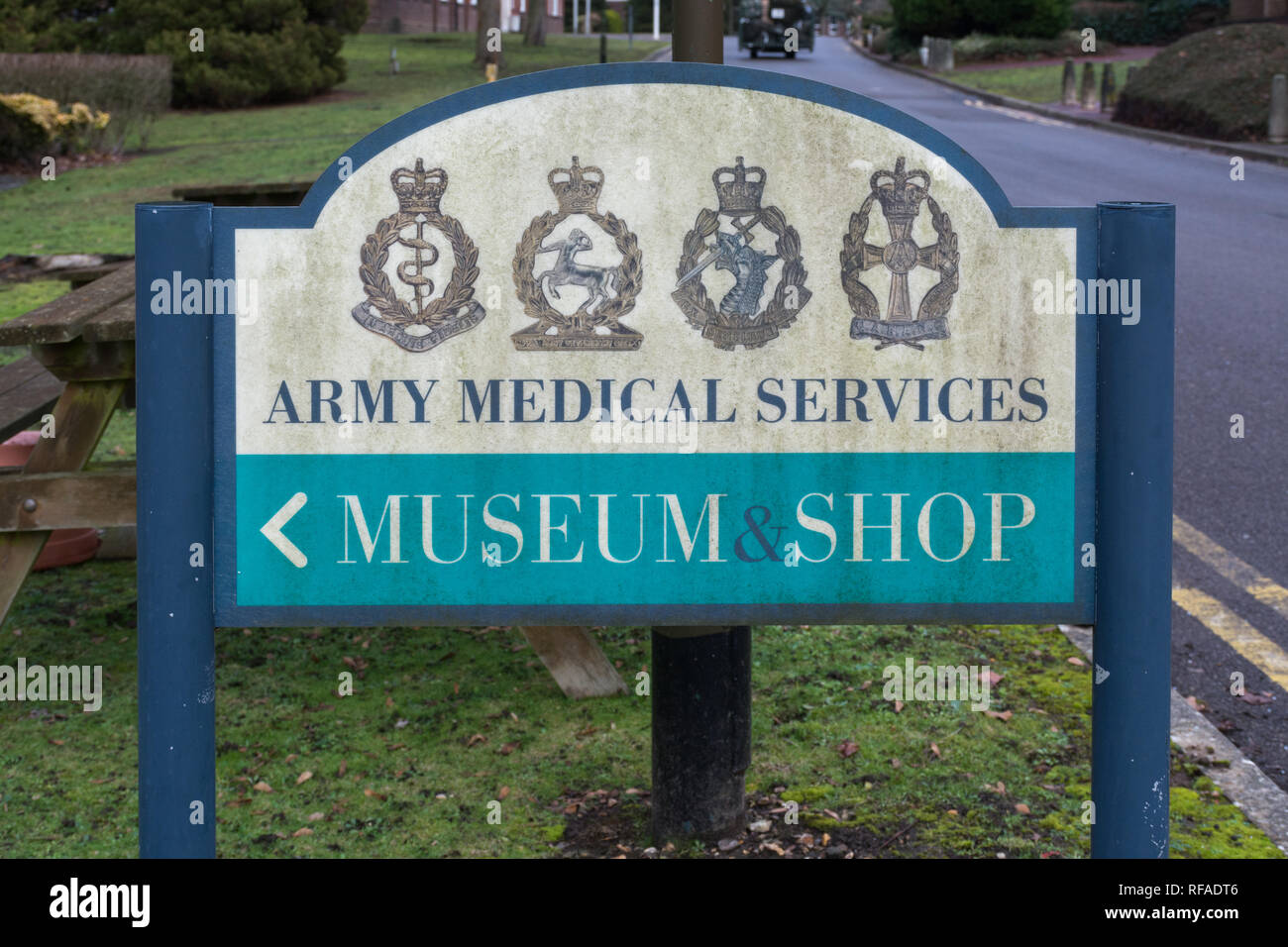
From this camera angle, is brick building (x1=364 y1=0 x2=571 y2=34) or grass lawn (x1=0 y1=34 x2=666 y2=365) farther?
brick building (x1=364 y1=0 x2=571 y2=34)

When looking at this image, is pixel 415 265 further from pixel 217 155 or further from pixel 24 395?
pixel 217 155

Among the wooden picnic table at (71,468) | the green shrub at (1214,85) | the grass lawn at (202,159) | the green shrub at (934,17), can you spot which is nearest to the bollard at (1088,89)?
the green shrub at (1214,85)

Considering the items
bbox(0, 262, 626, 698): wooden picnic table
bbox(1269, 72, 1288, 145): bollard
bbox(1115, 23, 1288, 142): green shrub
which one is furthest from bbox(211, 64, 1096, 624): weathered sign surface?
bbox(1115, 23, 1288, 142): green shrub

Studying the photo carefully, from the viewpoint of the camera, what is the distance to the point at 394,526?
2.60m

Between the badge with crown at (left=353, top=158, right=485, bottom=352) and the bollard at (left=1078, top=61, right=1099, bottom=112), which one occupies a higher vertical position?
the bollard at (left=1078, top=61, right=1099, bottom=112)

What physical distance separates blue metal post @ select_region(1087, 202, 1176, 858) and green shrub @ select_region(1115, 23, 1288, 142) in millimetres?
22600

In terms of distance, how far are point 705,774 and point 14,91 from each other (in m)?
21.9

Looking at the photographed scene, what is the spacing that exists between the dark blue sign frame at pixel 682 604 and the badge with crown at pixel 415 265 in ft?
0.34

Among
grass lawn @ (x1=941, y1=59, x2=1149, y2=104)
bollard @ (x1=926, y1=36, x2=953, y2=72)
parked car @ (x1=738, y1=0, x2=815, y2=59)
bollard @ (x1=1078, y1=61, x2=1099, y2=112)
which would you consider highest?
parked car @ (x1=738, y1=0, x2=815, y2=59)

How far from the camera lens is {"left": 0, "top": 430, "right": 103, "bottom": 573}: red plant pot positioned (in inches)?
249

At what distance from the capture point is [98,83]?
23.0 m

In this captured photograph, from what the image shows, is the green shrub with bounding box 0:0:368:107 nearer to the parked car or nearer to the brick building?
the parked car

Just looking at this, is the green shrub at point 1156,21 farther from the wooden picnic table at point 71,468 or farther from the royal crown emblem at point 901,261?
the royal crown emblem at point 901,261

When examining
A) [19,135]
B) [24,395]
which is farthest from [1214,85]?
[24,395]
